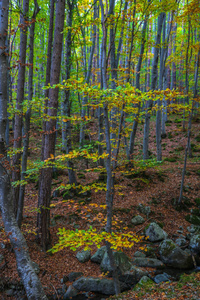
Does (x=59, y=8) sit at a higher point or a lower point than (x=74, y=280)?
higher

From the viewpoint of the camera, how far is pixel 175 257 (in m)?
5.49

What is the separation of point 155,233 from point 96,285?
286cm

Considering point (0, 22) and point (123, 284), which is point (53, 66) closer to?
point (0, 22)

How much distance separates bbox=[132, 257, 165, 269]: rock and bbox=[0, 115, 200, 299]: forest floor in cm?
48

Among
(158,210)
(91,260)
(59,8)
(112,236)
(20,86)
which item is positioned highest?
(59,8)

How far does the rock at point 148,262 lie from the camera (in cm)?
543

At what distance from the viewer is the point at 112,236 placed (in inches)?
131

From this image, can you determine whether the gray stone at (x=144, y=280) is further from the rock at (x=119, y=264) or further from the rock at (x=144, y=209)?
the rock at (x=144, y=209)

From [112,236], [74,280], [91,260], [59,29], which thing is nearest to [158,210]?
[91,260]

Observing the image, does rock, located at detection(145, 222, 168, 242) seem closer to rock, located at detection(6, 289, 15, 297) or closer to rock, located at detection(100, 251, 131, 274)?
rock, located at detection(100, 251, 131, 274)

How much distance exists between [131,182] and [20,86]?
6.57 m

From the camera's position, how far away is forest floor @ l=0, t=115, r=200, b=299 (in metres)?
3.96

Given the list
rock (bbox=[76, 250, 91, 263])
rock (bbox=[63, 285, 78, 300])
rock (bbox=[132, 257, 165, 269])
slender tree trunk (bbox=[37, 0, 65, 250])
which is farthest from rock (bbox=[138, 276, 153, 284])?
slender tree trunk (bbox=[37, 0, 65, 250])

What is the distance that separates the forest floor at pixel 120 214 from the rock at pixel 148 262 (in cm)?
48
